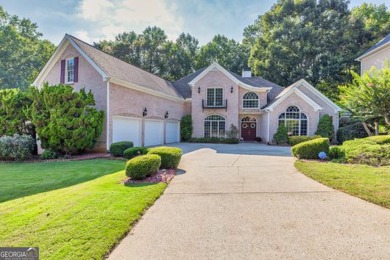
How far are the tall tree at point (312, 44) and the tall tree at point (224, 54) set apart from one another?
5529mm

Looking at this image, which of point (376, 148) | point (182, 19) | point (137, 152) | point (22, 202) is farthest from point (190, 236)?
point (182, 19)

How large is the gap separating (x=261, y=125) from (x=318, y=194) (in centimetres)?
1832

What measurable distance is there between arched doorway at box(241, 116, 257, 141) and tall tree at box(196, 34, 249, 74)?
16.5 metres

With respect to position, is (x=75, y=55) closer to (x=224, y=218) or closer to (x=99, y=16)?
(x=99, y=16)

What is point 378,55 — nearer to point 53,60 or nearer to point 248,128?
point 248,128

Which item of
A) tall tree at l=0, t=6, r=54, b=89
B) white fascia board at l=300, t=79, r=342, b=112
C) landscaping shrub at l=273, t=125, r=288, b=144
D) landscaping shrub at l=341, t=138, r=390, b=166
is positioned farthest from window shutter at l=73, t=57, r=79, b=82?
tall tree at l=0, t=6, r=54, b=89

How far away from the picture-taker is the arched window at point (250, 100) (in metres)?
23.5

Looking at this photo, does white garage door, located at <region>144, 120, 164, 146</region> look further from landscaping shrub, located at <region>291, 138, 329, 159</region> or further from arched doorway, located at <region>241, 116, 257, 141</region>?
landscaping shrub, located at <region>291, 138, 329, 159</region>

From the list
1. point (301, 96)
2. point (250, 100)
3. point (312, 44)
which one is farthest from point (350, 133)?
point (312, 44)

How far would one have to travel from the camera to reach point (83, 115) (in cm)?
1314

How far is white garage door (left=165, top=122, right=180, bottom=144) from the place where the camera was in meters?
21.7

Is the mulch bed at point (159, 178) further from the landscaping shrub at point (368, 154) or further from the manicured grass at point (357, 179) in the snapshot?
the landscaping shrub at point (368, 154)

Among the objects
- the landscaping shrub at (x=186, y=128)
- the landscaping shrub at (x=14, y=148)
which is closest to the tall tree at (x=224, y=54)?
the landscaping shrub at (x=186, y=128)

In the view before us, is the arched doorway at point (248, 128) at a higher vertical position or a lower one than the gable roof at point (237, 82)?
lower
